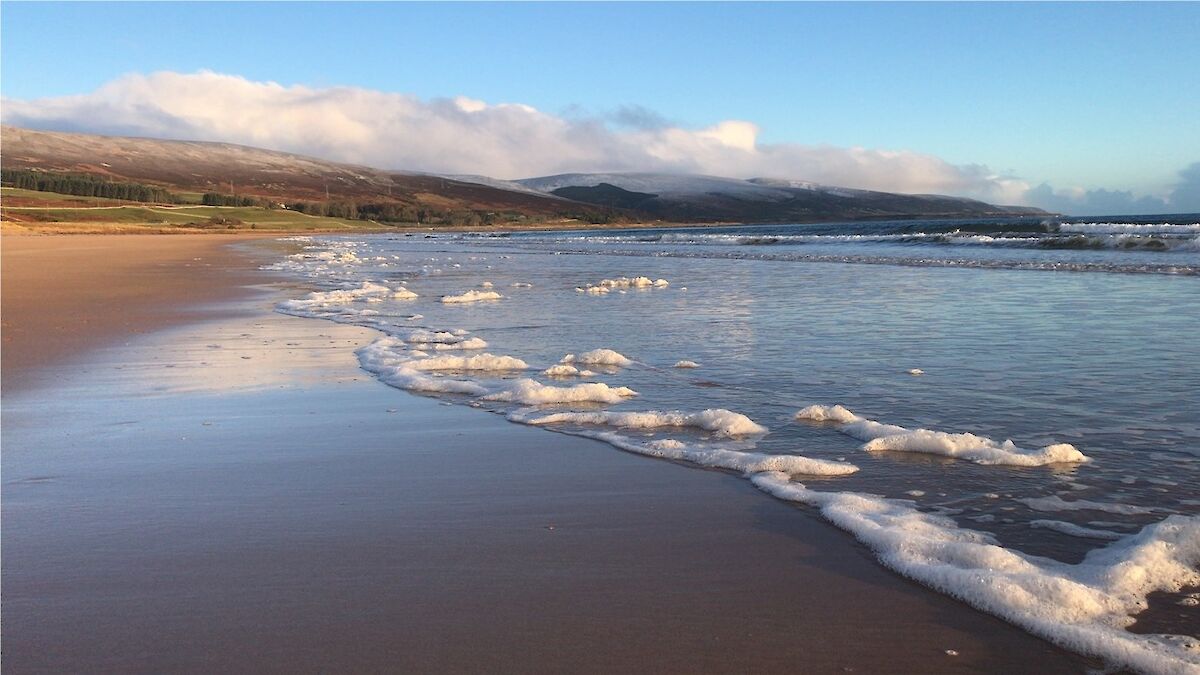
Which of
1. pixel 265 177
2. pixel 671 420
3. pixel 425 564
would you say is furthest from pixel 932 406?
pixel 265 177

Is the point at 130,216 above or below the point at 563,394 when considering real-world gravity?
above

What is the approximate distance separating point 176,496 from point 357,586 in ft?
5.05

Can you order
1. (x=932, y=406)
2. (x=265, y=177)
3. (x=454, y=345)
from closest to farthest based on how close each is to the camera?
(x=932, y=406) → (x=454, y=345) → (x=265, y=177)

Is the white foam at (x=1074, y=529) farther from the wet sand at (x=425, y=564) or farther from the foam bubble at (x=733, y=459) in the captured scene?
the foam bubble at (x=733, y=459)

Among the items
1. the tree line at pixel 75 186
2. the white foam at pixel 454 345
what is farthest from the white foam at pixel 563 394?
the tree line at pixel 75 186

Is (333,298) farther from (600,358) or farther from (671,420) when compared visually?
(671,420)

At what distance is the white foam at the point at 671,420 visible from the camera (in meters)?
5.11

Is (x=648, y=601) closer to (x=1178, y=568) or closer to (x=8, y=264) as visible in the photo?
(x=1178, y=568)

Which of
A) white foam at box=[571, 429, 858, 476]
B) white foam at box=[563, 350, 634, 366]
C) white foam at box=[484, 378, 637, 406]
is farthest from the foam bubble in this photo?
white foam at box=[563, 350, 634, 366]

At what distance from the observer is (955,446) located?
446 centimetres

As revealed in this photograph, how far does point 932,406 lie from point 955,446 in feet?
3.84

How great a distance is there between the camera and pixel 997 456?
4.32 m

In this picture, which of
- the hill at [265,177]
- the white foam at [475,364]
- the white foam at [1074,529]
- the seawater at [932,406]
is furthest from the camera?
the hill at [265,177]

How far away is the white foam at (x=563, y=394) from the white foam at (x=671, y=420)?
1.40 ft
